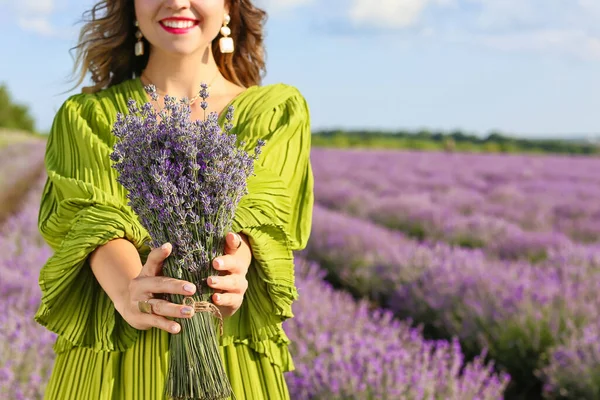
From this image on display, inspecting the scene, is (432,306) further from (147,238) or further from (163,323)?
(163,323)

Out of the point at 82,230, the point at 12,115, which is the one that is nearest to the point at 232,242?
the point at 82,230

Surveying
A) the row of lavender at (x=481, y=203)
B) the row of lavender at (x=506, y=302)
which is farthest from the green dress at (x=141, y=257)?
the row of lavender at (x=481, y=203)

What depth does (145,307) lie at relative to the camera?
1394mm

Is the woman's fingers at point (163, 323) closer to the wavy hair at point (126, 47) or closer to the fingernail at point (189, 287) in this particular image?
the fingernail at point (189, 287)

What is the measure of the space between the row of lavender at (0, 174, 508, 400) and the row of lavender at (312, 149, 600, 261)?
2.64 metres

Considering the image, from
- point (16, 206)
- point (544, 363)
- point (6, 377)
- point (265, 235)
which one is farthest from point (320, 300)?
point (16, 206)

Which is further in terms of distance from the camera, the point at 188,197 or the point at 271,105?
the point at 271,105

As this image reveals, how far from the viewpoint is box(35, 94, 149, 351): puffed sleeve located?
1516mm

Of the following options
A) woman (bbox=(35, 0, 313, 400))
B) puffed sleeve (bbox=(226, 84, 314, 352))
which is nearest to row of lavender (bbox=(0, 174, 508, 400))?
woman (bbox=(35, 0, 313, 400))

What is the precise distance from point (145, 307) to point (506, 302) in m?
3.17

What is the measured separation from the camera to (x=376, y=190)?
10.1 meters

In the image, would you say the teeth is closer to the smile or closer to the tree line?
the smile

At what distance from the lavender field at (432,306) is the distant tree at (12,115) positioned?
153 ft

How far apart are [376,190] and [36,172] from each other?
8.97 metres
